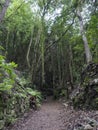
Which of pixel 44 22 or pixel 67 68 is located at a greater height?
pixel 44 22

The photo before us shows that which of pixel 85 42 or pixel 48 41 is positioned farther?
pixel 48 41

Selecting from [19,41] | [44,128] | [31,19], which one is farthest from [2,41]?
[44,128]

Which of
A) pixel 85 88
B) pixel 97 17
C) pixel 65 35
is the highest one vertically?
pixel 65 35

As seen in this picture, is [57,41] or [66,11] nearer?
[66,11]

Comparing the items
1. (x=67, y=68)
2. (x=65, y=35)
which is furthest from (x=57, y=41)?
(x=67, y=68)

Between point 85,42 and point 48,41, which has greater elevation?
point 48,41

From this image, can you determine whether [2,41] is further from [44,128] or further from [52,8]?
[44,128]

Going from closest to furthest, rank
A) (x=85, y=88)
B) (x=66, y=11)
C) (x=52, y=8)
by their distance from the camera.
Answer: (x=85, y=88) < (x=66, y=11) < (x=52, y=8)

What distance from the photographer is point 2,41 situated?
19172 millimetres

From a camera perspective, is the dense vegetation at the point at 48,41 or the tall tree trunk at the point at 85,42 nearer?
the tall tree trunk at the point at 85,42

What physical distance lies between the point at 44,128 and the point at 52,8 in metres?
11.6

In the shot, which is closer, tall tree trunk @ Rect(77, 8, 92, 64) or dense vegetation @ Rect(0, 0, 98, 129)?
tall tree trunk @ Rect(77, 8, 92, 64)

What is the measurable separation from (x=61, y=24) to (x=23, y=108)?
8820 mm

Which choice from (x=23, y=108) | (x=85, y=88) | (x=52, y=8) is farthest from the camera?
(x=52, y=8)
